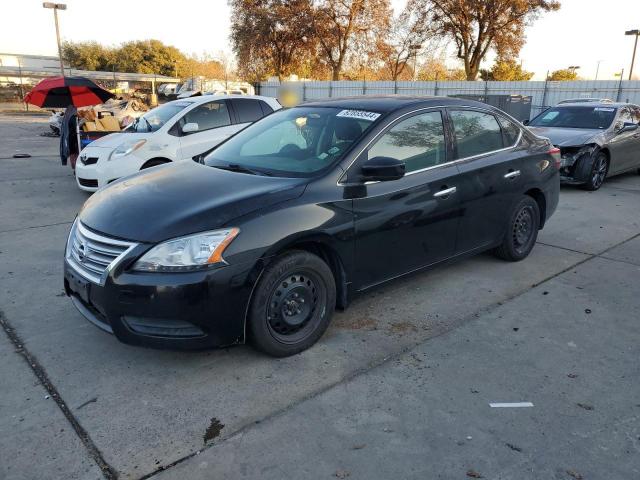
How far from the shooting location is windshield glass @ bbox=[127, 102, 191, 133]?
8.46 meters

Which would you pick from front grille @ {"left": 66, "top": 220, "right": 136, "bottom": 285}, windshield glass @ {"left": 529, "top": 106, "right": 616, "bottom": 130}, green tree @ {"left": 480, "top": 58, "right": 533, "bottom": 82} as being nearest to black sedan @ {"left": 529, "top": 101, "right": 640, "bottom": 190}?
windshield glass @ {"left": 529, "top": 106, "right": 616, "bottom": 130}

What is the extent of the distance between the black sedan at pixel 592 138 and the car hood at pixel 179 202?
7.44 m

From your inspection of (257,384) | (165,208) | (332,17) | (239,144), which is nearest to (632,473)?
(257,384)

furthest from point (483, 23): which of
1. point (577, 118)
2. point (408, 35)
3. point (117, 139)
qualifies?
point (117, 139)

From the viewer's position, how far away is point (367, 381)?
3.19 metres

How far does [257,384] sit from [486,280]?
267 centimetres

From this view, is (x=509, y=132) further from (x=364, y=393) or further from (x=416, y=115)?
(x=364, y=393)

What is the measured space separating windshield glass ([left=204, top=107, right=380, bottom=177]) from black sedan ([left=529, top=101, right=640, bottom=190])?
257 inches

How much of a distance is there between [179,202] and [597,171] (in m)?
8.54

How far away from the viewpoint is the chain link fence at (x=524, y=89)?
2052cm

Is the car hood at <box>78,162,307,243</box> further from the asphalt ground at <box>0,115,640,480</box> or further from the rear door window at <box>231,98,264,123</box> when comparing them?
the rear door window at <box>231,98,264,123</box>

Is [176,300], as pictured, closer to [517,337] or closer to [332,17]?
[517,337]

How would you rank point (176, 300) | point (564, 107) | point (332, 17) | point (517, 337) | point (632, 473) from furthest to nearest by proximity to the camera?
1. point (332, 17)
2. point (564, 107)
3. point (517, 337)
4. point (176, 300)
5. point (632, 473)

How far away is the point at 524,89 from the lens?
891 inches
